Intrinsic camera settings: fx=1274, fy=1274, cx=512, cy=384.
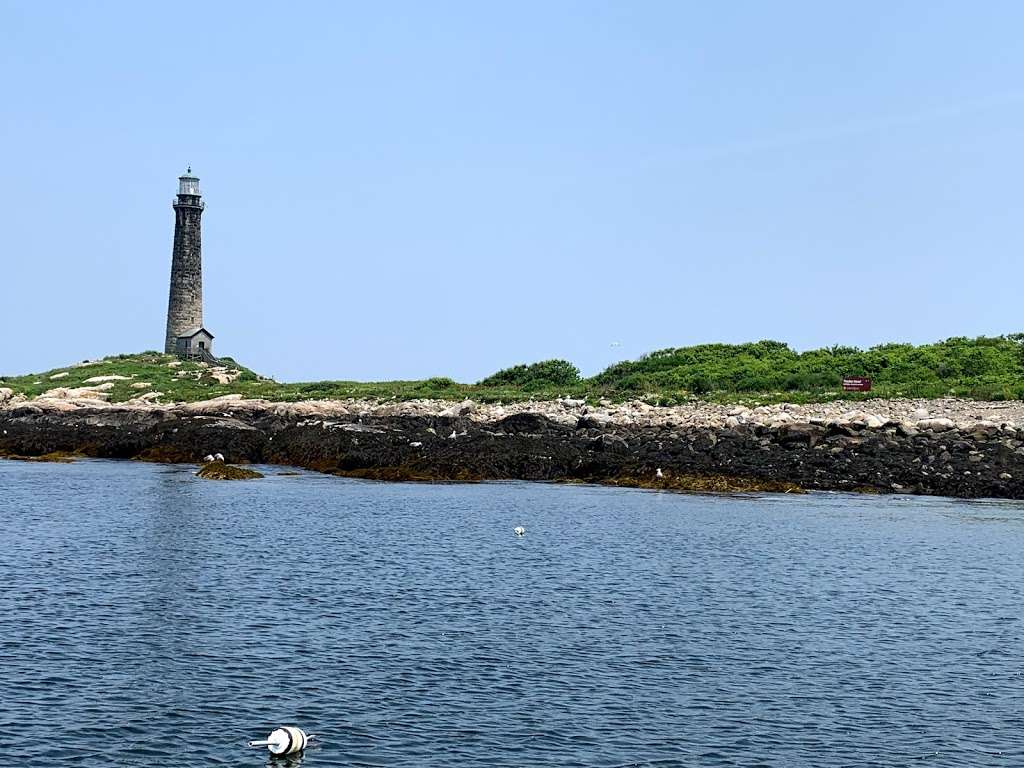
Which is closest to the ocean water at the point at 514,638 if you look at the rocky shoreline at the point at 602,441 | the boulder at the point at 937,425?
the rocky shoreline at the point at 602,441

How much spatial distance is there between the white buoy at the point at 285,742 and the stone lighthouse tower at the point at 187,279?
97.9 meters

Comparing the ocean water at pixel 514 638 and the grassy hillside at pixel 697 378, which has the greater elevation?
the grassy hillside at pixel 697 378

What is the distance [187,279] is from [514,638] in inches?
3636

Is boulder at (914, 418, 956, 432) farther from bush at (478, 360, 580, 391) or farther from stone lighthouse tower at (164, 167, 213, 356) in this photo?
stone lighthouse tower at (164, 167, 213, 356)

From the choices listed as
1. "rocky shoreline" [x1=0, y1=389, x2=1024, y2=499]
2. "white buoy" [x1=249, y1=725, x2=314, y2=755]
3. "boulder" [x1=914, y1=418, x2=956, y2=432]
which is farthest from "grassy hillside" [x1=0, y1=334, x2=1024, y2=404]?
"white buoy" [x1=249, y1=725, x2=314, y2=755]

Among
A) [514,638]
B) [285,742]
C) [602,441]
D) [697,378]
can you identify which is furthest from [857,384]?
[285,742]

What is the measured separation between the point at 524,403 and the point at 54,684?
58438mm

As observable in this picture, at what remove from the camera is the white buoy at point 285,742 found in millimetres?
15805

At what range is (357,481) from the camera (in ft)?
185

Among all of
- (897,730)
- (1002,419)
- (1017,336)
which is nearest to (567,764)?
(897,730)

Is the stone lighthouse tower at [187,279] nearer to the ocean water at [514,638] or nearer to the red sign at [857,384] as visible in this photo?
the red sign at [857,384]

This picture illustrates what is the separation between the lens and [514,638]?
77.1 ft

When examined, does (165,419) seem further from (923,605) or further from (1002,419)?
(923,605)

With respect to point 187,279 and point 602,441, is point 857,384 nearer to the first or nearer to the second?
point 602,441
